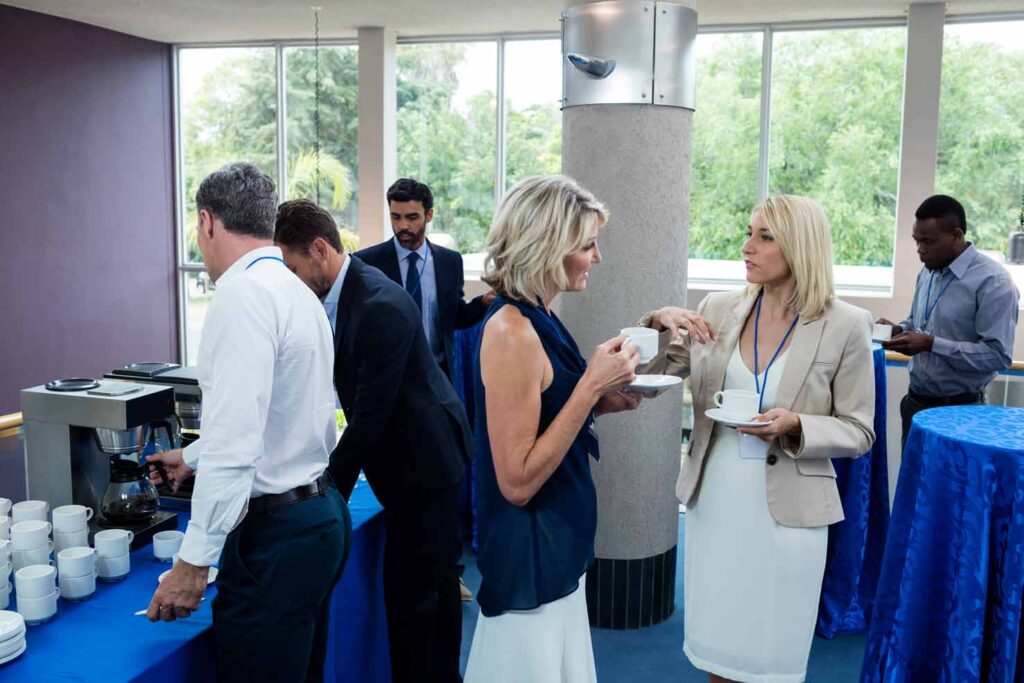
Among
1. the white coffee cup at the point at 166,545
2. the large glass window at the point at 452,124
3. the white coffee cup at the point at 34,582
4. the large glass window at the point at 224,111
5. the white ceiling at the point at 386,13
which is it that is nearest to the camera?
the white coffee cup at the point at 34,582

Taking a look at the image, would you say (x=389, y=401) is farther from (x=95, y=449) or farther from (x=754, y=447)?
(x=754, y=447)

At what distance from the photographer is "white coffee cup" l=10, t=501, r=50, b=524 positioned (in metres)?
1.92

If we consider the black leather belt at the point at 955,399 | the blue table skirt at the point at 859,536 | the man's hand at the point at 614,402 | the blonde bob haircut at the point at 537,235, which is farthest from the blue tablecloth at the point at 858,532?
the blonde bob haircut at the point at 537,235

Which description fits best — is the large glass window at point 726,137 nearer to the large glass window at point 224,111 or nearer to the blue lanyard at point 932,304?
the blue lanyard at point 932,304

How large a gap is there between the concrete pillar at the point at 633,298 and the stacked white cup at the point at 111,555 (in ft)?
6.25

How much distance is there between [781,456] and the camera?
2266 millimetres

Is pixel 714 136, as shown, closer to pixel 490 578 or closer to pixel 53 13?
pixel 53 13

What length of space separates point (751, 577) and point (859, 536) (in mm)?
1170

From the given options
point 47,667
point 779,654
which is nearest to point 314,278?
point 47,667

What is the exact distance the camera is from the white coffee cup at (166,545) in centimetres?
196

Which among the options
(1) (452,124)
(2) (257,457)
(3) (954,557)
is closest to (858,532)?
(3) (954,557)

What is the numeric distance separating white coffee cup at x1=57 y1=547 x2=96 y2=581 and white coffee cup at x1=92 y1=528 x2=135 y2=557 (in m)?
0.07

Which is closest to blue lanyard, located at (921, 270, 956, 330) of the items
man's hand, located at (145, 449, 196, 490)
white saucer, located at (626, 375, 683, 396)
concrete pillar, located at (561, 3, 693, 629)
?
concrete pillar, located at (561, 3, 693, 629)

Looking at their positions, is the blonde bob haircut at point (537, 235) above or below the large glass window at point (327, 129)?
below
